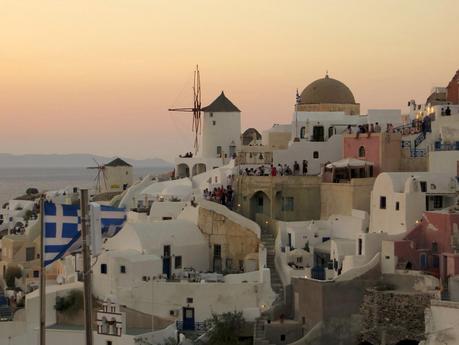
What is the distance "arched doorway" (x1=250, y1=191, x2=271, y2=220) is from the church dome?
1000 centimetres

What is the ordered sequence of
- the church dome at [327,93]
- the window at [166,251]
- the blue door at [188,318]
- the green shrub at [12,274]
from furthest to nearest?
→ the church dome at [327,93], the green shrub at [12,274], the window at [166,251], the blue door at [188,318]

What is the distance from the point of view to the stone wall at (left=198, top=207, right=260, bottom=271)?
34825 mm

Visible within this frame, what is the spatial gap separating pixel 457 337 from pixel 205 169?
2100 cm

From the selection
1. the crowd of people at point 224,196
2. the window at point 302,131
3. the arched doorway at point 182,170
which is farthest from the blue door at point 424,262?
the arched doorway at point 182,170

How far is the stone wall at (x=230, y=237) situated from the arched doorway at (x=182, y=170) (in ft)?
33.6

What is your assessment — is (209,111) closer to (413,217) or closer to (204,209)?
(204,209)

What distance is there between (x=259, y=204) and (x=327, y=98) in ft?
34.1

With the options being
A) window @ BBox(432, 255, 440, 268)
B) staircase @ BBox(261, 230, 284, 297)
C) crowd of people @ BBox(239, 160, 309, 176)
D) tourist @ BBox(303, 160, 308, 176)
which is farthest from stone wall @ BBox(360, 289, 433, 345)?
tourist @ BBox(303, 160, 308, 176)

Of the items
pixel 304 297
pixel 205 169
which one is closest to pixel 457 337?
pixel 304 297

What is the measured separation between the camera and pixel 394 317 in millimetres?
27172

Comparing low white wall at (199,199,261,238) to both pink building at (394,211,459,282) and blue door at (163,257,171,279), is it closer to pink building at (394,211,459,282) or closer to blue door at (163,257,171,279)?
blue door at (163,257,171,279)

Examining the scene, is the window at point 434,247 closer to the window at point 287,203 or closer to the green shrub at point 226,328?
the green shrub at point 226,328

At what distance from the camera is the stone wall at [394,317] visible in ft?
88.3

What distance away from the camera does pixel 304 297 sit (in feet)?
95.9
